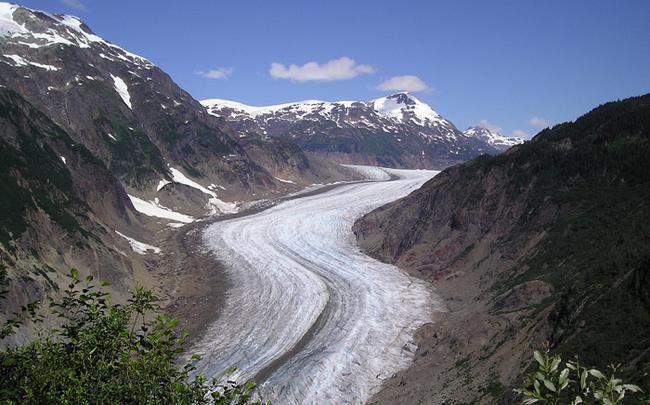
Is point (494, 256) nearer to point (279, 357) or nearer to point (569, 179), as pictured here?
point (569, 179)

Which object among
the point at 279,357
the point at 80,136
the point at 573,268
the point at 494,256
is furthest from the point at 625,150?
the point at 80,136

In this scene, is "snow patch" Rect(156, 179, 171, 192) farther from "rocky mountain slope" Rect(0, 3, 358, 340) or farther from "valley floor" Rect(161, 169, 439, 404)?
"valley floor" Rect(161, 169, 439, 404)

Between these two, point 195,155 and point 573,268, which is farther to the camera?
point 195,155

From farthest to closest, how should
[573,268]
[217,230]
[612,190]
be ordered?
1. [217,230]
2. [612,190]
3. [573,268]

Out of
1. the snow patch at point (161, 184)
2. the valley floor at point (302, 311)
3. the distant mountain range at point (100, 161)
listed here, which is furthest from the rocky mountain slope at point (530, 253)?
the snow patch at point (161, 184)

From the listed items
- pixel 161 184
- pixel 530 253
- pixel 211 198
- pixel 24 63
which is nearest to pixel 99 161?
pixel 161 184

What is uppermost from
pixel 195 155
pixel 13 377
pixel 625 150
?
pixel 195 155

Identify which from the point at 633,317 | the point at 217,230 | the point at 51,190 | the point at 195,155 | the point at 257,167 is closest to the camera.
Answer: the point at 633,317
